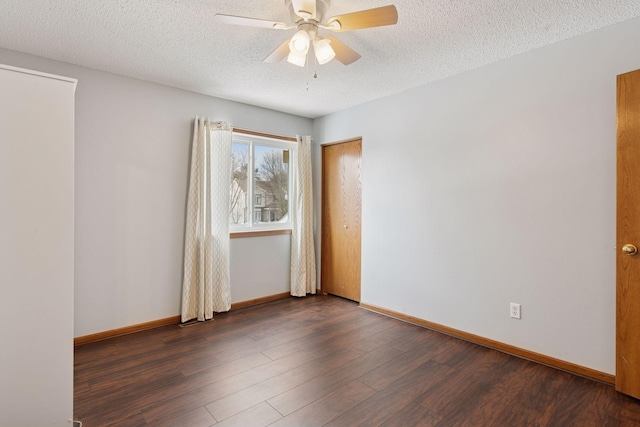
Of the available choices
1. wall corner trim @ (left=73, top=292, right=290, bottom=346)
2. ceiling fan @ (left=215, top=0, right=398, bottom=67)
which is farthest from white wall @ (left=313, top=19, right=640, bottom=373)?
wall corner trim @ (left=73, top=292, right=290, bottom=346)

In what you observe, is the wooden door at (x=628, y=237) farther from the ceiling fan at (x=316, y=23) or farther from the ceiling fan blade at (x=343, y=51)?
the ceiling fan blade at (x=343, y=51)

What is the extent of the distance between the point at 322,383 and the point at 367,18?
226cm

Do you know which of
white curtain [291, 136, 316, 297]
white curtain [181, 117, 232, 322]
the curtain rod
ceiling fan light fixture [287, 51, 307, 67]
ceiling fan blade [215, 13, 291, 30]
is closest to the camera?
ceiling fan blade [215, 13, 291, 30]

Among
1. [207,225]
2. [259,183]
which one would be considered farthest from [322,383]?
[259,183]

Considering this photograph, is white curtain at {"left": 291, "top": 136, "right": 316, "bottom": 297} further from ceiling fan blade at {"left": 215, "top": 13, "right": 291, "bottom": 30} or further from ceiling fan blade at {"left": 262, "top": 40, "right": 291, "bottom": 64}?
ceiling fan blade at {"left": 215, "top": 13, "right": 291, "bottom": 30}

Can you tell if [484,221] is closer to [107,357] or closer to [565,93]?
[565,93]

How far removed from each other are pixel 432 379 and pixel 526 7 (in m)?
2.48

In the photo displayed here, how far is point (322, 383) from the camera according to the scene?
86.5 inches

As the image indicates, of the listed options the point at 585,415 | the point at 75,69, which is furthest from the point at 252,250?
the point at 585,415

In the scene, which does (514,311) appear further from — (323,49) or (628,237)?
(323,49)

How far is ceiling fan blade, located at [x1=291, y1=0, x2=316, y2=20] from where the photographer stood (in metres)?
1.65

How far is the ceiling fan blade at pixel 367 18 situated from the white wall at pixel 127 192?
2.21 meters

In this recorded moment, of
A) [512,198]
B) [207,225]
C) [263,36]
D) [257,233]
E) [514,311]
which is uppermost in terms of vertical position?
[263,36]

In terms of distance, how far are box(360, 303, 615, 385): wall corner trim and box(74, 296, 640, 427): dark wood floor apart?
0.07m
